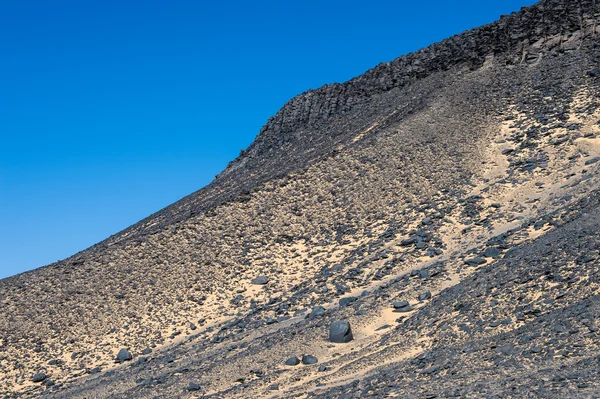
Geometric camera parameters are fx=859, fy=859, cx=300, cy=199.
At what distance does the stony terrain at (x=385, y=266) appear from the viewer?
1711cm

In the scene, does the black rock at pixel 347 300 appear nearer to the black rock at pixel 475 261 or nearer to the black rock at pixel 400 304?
the black rock at pixel 400 304

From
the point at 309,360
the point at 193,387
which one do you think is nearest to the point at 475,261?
the point at 309,360

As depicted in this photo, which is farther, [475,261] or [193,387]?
[475,261]

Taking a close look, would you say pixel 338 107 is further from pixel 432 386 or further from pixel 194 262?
pixel 432 386

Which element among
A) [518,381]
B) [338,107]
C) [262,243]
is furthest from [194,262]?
[338,107]

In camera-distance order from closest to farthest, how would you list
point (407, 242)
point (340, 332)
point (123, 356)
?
point (340, 332) → point (123, 356) → point (407, 242)

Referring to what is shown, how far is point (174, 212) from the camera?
34531mm

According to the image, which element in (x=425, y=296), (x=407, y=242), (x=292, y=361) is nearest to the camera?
(x=292, y=361)

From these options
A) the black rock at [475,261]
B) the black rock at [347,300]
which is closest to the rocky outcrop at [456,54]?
the black rock at [475,261]

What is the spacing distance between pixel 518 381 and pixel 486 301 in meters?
4.80

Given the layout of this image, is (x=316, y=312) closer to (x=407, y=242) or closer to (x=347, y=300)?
(x=347, y=300)

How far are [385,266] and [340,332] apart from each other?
4972 mm

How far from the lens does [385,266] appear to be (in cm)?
2448

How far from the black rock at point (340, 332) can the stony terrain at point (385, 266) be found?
0.68ft
